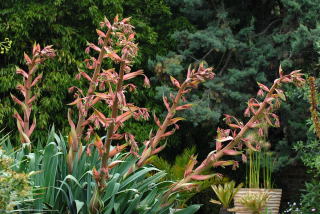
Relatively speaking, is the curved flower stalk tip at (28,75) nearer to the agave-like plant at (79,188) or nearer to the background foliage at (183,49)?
the agave-like plant at (79,188)

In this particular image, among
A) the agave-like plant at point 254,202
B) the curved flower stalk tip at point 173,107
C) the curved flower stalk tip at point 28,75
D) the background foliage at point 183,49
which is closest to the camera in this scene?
the curved flower stalk tip at point 173,107

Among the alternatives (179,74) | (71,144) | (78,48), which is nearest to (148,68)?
(179,74)

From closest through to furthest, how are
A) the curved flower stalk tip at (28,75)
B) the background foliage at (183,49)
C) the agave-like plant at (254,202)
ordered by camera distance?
the curved flower stalk tip at (28,75) → the agave-like plant at (254,202) → the background foliage at (183,49)

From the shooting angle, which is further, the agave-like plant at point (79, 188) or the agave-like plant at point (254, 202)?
the agave-like plant at point (254, 202)

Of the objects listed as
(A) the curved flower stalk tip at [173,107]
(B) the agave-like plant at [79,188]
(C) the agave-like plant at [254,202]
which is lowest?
(C) the agave-like plant at [254,202]

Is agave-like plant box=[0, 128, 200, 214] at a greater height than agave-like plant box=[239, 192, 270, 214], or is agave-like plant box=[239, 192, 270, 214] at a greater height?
agave-like plant box=[0, 128, 200, 214]

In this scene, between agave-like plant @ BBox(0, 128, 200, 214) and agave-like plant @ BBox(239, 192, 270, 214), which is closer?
agave-like plant @ BBox(0, 128, 200, 214)

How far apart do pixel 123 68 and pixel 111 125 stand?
0.38 m

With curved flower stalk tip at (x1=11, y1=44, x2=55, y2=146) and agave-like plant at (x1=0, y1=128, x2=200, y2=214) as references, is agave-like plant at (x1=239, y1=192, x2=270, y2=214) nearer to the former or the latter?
agave-like plant at (x1=0, y1=128, x2=200, y2=214)

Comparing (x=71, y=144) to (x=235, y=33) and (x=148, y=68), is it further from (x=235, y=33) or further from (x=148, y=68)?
(x=235, y=33)

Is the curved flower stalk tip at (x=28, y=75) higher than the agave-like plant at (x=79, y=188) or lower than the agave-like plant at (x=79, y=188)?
higher

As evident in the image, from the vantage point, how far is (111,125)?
3.73 metres

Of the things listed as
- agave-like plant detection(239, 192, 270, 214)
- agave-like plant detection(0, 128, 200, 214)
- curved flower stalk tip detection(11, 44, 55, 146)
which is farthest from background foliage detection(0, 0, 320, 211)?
agave-like plant detection(0, 128, 200, 214)

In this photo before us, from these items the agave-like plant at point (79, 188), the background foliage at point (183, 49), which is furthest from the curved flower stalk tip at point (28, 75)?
the background foliage at point (183, 49)
